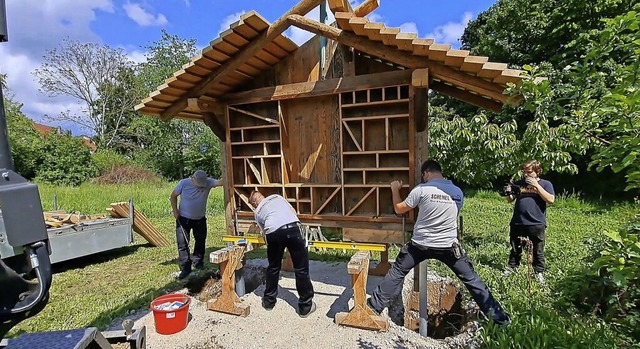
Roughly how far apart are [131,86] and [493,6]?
24.9m

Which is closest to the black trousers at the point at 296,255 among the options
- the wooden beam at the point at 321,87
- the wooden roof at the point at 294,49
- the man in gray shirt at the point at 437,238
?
the man in gray shirt at the point at 437,238

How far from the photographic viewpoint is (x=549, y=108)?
2059 millimetres

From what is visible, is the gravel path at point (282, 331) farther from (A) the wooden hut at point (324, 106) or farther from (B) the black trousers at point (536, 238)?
(B) the black trousers at point (536, 238)

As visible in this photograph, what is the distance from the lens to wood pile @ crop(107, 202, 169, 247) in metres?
7.46

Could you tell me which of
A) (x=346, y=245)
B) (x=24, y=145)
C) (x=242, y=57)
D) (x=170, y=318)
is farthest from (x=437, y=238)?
(x=24, y=145)

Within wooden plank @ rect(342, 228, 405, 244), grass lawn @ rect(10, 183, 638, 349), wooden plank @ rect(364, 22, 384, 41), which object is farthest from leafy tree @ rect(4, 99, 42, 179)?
wooden plank @ rect(364, 22, 384, 41)

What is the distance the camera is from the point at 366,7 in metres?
4.51

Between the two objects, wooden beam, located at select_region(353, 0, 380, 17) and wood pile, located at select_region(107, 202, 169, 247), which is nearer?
wooden beam, located at select_region(353, 0, 380, 17)

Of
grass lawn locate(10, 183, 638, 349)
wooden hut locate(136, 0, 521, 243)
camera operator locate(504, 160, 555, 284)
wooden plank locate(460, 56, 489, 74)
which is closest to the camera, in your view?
grass lawn locate(10, 183, 638, 349)

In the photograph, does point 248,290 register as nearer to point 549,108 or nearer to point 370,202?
point 370,202

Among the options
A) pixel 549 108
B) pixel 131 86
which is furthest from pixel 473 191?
pixel 131 86

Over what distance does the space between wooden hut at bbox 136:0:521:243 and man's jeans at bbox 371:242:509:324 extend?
0.43 m

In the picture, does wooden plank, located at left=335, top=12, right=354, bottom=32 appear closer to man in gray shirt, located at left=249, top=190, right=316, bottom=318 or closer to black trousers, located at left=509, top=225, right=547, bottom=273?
man in gray shirt, located at left=249, top=190, right=316, bottom=318

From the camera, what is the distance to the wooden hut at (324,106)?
387 centimetres
